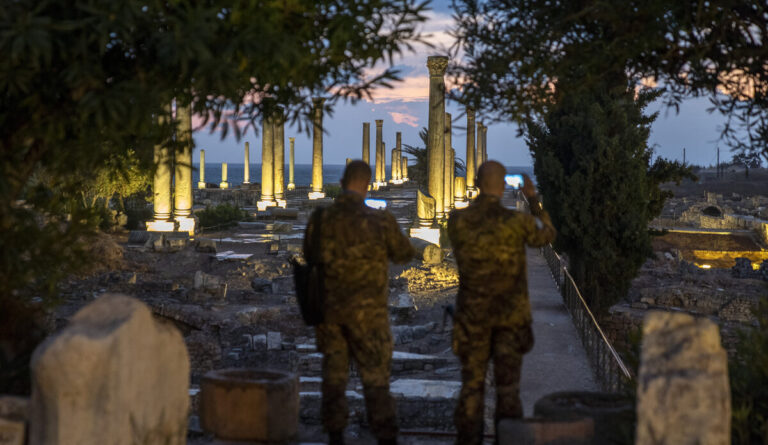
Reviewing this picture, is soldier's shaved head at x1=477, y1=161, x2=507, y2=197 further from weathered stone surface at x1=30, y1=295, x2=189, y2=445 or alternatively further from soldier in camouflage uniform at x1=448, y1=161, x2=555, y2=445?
weathered stone surface at x1=30, y1=295, x2=189, y2=445

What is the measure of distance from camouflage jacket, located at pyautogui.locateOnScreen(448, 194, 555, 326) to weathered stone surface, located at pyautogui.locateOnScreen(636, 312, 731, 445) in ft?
3.32

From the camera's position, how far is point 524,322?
181 inches

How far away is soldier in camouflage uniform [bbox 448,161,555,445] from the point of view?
4.57 meters

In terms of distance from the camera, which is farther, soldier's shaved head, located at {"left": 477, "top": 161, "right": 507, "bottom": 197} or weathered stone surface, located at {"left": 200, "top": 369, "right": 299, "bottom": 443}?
weathered stone surface, located at {"left": 200, "top": 369, "right": 299, "bottom": 443}

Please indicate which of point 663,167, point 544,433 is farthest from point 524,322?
point 663,167

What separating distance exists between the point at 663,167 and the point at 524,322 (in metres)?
13.1

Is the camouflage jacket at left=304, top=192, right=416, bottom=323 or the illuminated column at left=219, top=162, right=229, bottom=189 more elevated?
the illuminated column at left=219, top=162, right=229, bottom=189

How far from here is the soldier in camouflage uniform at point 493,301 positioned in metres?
4.57

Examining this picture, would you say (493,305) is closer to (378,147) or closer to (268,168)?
(268,168)

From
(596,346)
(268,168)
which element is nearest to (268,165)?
(268,168)

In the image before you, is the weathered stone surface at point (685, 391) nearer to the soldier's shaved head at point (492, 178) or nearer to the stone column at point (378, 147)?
the soldier's shaved head at point (492, 178)

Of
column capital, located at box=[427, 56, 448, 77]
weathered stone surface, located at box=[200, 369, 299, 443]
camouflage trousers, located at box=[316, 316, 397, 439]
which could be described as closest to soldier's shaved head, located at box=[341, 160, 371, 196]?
camouflage trousers, located at box=[316, 316, 397, 439]

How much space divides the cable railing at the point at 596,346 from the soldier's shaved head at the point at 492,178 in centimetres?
209

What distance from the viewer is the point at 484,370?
15.2 feet
